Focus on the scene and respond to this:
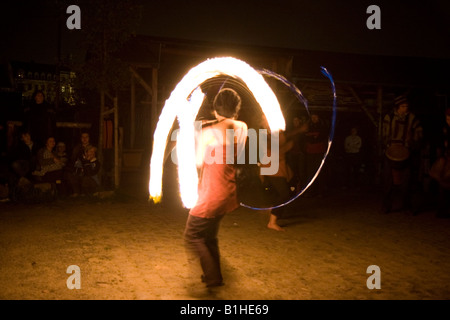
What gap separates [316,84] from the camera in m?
16.1

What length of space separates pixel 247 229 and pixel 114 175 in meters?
5.66

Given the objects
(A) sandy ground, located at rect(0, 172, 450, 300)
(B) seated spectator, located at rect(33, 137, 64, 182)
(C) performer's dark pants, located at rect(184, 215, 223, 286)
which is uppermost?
(B) seated spectator, located at rect(33, 137, 64, 182)

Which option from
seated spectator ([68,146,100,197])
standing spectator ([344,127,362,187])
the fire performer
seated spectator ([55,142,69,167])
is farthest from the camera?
standing spectator ([344,127,362,187])

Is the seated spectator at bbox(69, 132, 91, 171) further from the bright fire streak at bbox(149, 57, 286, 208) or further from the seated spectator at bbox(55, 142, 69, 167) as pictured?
the bright fire streak at bbox(149, 57, 286, 208)

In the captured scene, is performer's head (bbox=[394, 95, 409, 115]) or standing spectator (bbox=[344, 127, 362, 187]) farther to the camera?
standing spectator (bbox=[344, 127, 362, 187])

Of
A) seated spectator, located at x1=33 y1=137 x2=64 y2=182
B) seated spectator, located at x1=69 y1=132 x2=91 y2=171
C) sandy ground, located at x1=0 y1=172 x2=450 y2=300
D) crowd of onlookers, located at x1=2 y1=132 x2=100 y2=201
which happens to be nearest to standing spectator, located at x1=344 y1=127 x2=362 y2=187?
sandy ground, located at x1=0 y1=172 x2=450 y2=300

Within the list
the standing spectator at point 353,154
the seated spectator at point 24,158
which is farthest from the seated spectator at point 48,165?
the standing spectator at point 353,154

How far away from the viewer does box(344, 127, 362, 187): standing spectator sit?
44.2ft

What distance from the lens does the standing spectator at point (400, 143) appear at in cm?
807

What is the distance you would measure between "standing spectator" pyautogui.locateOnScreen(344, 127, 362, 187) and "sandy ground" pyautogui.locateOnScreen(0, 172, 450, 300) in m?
4.42

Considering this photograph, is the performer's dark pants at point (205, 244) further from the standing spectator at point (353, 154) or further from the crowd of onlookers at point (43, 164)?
the standing spectator at point (353, 154)
